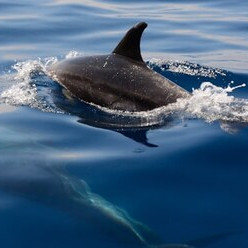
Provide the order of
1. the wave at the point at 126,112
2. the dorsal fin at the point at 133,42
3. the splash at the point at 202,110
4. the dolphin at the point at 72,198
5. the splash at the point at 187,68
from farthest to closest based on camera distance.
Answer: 1. the splash at the point at 187,68
2. the dorsal fin at the point at 133,42
3. the wave at the point at 126,112
4. the splash at the point at 202,110
5. the dolphin at the point at 72,198

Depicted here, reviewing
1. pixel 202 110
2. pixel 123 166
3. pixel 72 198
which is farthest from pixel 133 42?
pixel 72 198

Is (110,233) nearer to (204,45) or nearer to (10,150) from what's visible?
(10,150)

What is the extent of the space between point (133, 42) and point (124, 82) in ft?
2.10

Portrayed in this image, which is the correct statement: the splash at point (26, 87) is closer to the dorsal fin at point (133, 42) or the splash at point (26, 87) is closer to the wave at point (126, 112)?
the wave at point (126, 112)

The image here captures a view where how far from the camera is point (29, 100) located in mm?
8758

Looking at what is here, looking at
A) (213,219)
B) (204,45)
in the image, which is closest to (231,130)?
(213,219)

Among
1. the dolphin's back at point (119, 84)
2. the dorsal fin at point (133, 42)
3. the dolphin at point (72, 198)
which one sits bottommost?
the dolphin at point (72, 198)

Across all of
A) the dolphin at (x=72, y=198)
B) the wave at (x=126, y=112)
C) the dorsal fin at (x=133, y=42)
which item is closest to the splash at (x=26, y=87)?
the wave at (x=126, y=112)

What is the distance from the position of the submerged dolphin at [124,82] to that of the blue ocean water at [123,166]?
0.22 meters

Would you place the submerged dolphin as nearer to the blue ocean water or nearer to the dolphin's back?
the dolphin's back

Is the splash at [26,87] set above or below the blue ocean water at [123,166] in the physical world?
above

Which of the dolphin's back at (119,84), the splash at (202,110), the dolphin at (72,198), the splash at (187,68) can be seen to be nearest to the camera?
the dolphin at (72,198)

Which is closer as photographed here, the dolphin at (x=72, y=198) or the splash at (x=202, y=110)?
the dolphin at (x=72, y=198)

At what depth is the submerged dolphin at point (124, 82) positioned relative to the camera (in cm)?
861
